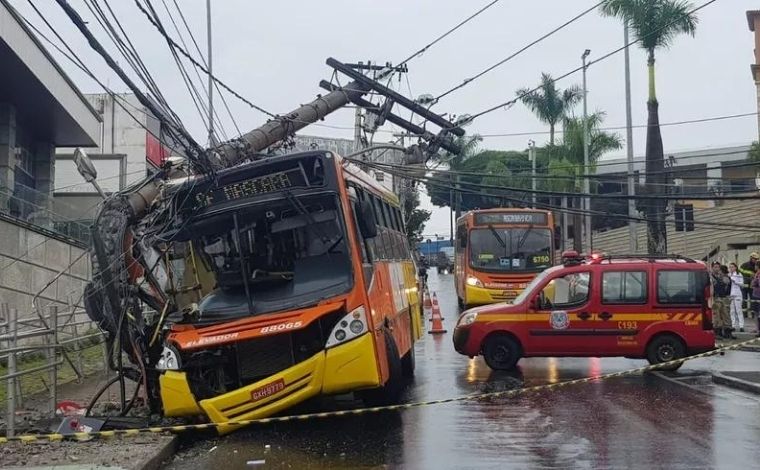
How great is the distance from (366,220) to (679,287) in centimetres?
644

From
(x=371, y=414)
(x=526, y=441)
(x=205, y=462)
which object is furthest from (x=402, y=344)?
(x=205, y=462)

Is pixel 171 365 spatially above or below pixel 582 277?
below

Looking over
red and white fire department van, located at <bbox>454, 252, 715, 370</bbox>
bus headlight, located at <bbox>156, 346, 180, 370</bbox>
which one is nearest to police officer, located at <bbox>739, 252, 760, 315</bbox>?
red and white fire department van, located at <bbox>454, 252, 715, 370</bbox>

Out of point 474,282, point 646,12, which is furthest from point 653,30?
point 474,282

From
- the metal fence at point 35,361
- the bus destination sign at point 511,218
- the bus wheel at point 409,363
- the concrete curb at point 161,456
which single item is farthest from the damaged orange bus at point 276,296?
the bus destination sign at point 511,218

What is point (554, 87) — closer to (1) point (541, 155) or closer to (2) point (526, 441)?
(1) point (541, 155)

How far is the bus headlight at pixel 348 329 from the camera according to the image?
845cm

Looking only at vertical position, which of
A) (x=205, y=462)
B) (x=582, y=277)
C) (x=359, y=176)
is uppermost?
(x=359, y=176)

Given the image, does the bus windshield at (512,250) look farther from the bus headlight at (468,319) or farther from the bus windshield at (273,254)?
the bus windshield at (273,254)

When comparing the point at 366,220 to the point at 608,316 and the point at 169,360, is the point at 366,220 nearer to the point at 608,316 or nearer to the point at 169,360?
the point at 169,360

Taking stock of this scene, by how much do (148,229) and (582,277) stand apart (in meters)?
7.17

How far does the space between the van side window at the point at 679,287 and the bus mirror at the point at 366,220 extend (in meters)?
6.04

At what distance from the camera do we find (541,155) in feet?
228

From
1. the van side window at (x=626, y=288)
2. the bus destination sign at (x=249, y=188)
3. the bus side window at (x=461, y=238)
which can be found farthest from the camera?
the bus side window at (x=461, y=238)
